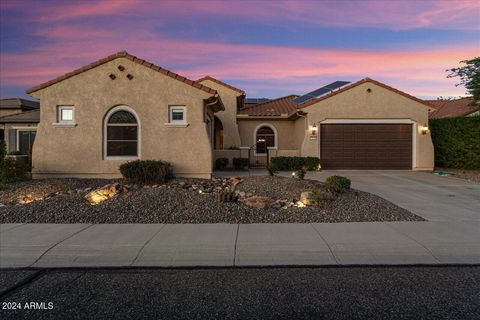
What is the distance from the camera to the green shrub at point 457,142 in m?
18.6

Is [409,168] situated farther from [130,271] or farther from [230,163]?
[130,271]

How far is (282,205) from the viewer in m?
9.36

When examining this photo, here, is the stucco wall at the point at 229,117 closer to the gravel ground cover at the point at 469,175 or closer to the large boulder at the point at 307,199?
the gravel ground cover at the point at 469,175

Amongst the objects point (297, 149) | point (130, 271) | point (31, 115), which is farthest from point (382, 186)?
point (31, 115)

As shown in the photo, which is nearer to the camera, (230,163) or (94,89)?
(94,89)

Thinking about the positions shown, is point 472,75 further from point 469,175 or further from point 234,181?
point 234,181

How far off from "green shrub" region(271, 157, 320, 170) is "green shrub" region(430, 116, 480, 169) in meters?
7.28

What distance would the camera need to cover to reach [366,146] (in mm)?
19438

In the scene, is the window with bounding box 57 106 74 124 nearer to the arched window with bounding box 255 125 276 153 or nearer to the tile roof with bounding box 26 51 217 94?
the tile roof with bounding box 26 51 217 94

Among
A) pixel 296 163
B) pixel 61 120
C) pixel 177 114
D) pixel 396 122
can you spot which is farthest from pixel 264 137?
pixel 61 120

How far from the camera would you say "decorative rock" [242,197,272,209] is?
9055 mm

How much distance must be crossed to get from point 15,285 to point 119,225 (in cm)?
303

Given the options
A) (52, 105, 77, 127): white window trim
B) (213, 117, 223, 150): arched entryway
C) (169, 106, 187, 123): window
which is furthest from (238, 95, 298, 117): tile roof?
(52, 105, 77, 127): white window trim

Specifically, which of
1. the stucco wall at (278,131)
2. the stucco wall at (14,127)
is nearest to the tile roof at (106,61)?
the stucco wall at (278,131)
